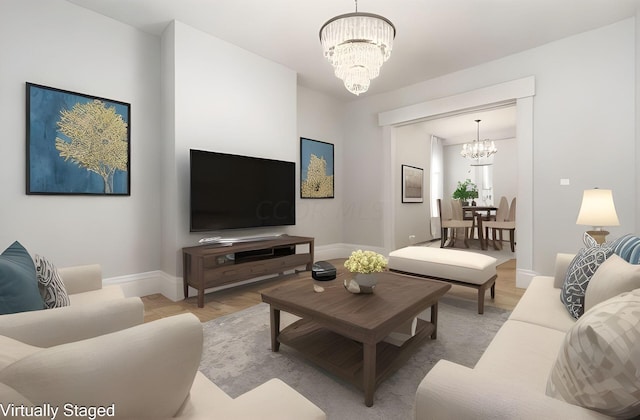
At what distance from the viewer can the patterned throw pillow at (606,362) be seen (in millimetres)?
617

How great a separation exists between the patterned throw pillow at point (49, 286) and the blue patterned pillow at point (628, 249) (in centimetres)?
265

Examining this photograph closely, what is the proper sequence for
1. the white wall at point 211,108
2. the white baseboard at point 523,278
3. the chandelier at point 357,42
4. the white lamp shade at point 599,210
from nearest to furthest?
the chandelier at point 357,42, the white lamp shade at point 599,210, the white wall at point 211,108, the white baseboard at point 523,278

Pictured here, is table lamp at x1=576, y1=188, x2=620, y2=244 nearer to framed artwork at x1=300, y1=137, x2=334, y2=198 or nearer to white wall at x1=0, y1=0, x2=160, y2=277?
framed artwork at x1=300, y1=137, x2=334, y2=198

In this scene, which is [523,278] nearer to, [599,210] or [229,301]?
[599,210]

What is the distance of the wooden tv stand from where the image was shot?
2912 millimetres

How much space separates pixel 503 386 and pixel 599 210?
2629 mm

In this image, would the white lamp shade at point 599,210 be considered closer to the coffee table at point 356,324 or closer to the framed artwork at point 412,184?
the coffee table at point 356,324

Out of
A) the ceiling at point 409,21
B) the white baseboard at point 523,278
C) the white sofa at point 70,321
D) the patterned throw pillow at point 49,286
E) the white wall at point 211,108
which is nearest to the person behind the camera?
the white sofa at point 70,321

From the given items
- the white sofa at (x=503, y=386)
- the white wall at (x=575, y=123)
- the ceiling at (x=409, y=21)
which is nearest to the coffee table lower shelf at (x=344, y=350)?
the white sofa at (x=503, y=386)

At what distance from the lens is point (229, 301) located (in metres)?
3.06

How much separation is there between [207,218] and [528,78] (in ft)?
13.4

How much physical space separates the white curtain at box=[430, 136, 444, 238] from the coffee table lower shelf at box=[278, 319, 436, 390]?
580 centimetres

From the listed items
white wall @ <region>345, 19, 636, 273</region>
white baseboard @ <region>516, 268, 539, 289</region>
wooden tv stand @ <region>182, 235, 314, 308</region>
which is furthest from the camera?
white baseboard @ <region>516, 268, 539, 289</region>

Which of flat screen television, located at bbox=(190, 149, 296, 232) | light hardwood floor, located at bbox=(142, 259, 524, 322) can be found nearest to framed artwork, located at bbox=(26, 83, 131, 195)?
flat screen television, located at bbox=(190, 149, 296, 232)
